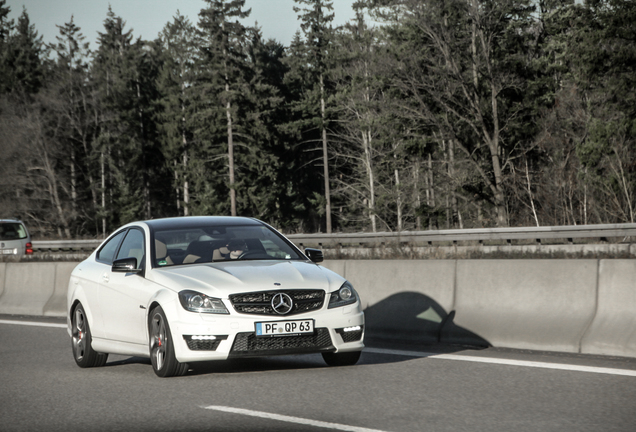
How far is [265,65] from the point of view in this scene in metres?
82.8

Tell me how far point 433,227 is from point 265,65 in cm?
4451

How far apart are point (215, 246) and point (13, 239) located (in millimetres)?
19865

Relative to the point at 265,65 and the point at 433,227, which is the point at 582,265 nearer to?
the point at 433,227

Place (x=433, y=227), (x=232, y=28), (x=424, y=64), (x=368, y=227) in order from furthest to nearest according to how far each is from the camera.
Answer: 1. (x=232, y=28)
2. (x=368, y=227)
3. (x=433, y=227)
4. (x=424, y=64)

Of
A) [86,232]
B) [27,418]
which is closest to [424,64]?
[27,418]

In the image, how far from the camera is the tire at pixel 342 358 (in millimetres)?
8578

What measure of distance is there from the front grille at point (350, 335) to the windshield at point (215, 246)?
3.95 feet

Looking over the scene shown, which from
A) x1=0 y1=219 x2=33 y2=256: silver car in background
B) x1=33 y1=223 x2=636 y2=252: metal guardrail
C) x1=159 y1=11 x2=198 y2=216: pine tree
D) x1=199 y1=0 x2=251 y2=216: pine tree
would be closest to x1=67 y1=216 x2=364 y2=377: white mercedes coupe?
x1=33 y1=223 x2=636 y2=252: metal guardrail

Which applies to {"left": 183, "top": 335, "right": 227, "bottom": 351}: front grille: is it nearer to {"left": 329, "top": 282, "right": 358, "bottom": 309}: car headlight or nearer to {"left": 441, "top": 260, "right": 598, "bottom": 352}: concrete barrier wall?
{"left": 329, "top": 282, "right": 358, "bottom": 309}: car headlight

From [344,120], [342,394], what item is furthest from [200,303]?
[344,120]

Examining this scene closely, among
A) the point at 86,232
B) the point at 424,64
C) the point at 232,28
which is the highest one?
the point at 232,28

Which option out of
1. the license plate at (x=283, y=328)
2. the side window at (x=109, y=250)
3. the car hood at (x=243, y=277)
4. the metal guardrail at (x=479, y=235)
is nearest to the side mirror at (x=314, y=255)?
the car hood at (x=243, y=277)

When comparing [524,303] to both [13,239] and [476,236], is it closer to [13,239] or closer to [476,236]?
[476,236]

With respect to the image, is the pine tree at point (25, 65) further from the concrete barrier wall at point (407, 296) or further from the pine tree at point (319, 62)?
the concrete barrier wall at point (407, 296)
